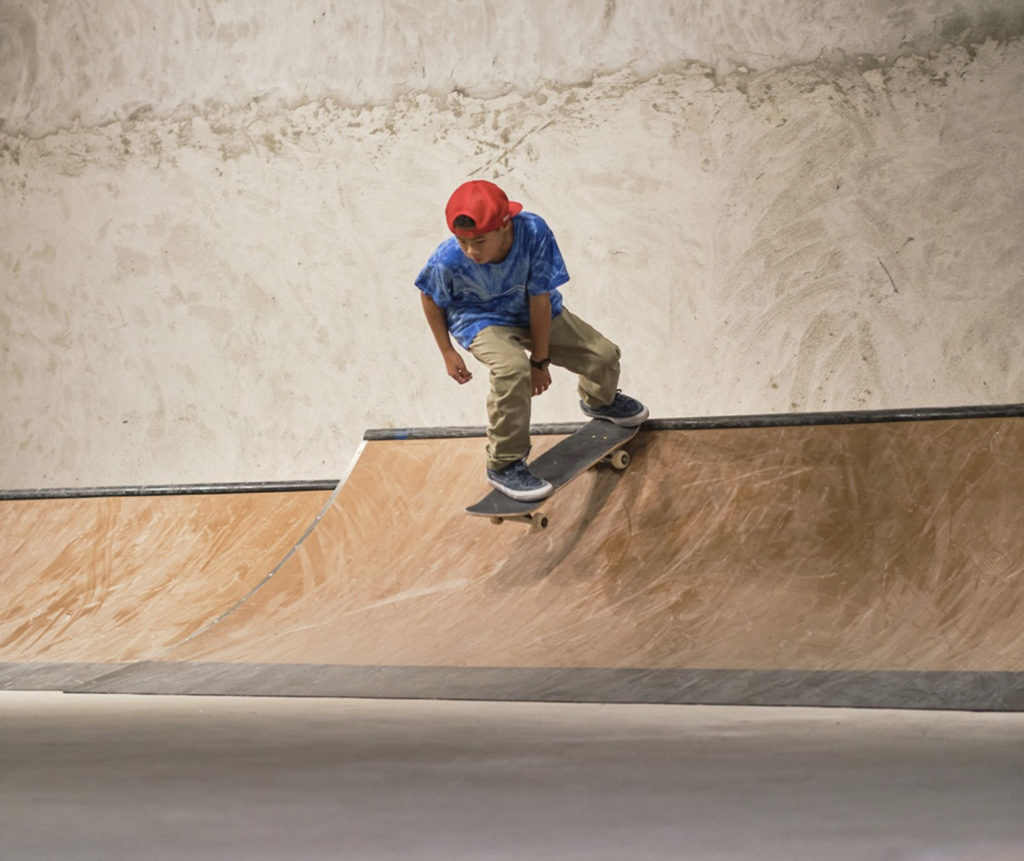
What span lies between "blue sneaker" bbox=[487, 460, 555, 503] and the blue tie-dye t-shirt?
509 mm

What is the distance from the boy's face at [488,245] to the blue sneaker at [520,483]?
79cm

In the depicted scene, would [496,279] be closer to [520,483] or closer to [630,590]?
[520,483]

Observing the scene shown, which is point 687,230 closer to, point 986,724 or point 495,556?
point 495,556

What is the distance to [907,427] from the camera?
435cm

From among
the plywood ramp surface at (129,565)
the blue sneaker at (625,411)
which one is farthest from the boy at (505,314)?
the plywood ramp surface at (129,565)

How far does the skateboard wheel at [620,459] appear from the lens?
15.1ft

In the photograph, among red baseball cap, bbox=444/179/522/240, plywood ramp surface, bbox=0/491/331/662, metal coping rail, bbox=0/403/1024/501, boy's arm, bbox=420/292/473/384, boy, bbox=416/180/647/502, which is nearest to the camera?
red baseball cap, bbox=444/179/522/240

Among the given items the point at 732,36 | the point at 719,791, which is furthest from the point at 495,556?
the point at 732,36

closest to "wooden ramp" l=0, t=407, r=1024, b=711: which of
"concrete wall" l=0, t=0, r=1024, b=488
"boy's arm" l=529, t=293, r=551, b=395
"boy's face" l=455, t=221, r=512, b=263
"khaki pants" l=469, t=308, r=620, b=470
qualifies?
"khaki pants" l=469, t=308, r=620, b=470

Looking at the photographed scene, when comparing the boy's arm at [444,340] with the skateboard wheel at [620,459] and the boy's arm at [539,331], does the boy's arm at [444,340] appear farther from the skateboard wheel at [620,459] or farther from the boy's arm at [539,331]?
the skateboard wheel at [620,459]

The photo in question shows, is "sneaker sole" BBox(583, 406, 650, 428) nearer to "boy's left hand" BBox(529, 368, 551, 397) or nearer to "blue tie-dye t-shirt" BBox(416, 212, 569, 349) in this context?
"boy's left hand" BBox(529, 368, 551, 397)

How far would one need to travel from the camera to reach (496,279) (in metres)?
4.16

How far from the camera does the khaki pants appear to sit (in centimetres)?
413

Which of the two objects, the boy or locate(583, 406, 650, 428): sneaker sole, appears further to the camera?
locate(583, 406, 650, 428): sneaker sole
